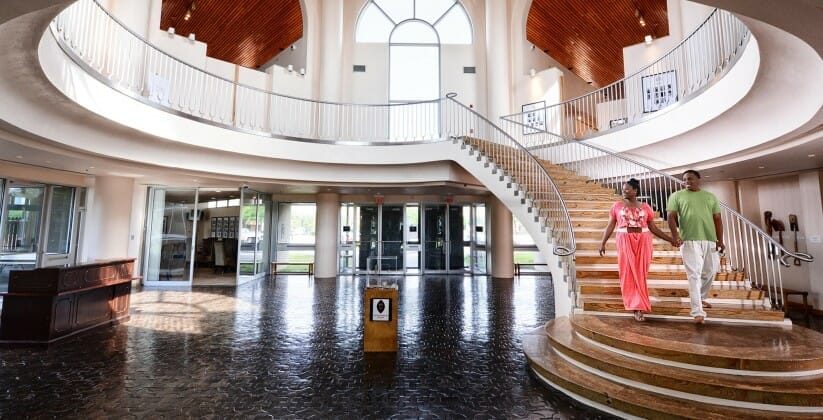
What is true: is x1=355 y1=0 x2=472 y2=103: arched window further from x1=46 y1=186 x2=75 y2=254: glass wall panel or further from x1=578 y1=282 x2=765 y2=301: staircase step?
x1=46 y1=186 x2=75 y2=254: glass wall panel

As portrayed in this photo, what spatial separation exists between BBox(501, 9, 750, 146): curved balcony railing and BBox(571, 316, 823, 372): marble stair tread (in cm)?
328

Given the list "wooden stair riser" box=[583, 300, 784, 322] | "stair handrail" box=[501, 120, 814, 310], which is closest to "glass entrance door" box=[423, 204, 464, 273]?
"stair handrail" box=[501, 120, 814, 310]

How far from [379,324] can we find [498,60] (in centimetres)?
998

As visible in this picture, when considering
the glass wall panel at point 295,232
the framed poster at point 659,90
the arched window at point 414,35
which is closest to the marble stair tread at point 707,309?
the framed poster at point 659,90

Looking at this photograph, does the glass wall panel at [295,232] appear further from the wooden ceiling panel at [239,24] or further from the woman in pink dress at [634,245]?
the woman in pink dress at [634,245]

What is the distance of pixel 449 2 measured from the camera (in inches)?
Answer: 500

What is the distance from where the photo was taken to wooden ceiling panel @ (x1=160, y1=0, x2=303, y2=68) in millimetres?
11430

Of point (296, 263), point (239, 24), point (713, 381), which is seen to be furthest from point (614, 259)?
point (239, 24)

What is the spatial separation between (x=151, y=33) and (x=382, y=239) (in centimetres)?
851

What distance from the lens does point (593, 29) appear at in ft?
42.2

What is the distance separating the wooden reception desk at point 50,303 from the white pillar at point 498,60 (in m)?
10.5

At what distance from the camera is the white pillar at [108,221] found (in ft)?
28.4

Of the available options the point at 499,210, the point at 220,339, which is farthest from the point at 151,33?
the point at 499,210

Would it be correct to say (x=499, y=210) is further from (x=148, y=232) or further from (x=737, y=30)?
(x=148, y=232)
